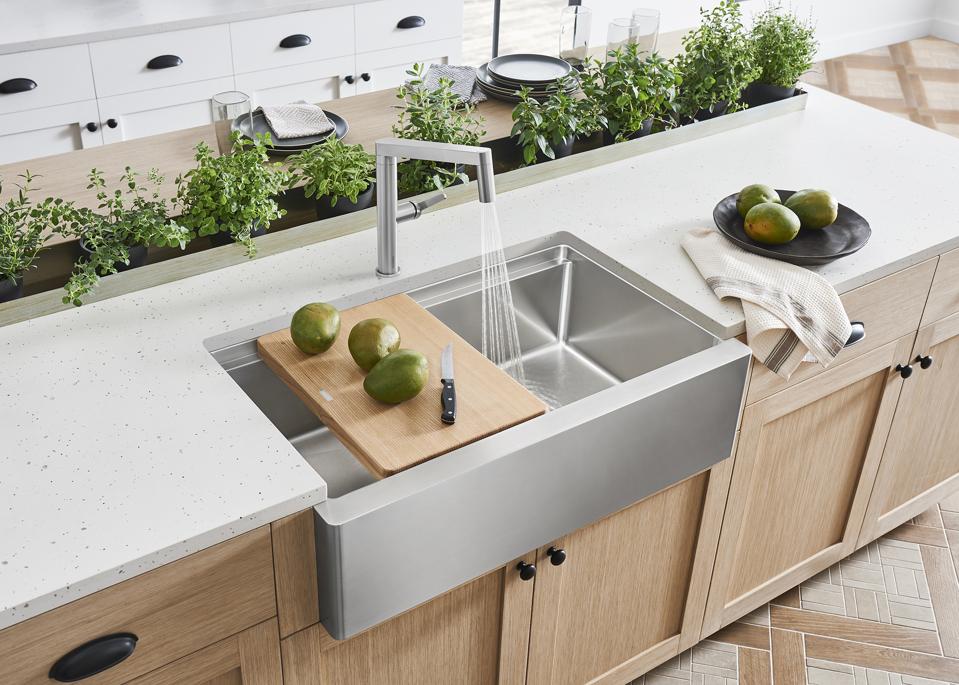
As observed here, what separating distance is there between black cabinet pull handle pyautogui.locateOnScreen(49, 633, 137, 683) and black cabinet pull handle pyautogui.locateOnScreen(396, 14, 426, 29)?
3.19 metres

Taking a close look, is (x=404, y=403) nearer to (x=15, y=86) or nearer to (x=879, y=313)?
(x=879, y=313)

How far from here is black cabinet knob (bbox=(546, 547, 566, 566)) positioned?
1535 millimetres

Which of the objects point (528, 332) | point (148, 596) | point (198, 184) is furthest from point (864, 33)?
point (148, 596)

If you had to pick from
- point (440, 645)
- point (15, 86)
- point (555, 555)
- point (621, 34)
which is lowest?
point (440, 645)

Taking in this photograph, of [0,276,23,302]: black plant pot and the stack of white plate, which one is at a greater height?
the stack of white plate

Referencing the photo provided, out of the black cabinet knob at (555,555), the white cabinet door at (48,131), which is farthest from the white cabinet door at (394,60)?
the black cabinet knob at (555,555)

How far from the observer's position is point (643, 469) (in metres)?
1.53

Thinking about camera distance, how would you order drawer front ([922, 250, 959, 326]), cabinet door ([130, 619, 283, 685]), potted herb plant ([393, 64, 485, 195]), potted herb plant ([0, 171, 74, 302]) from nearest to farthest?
cabinet door ([130, 619, 283, 685]) → potted herb plant ([0, 171, 74, 302]) → potted herb plant ([393, 64, 485, 195]) → drawer front ([922, 250, 959, 326])

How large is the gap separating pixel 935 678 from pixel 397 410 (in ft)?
4.96

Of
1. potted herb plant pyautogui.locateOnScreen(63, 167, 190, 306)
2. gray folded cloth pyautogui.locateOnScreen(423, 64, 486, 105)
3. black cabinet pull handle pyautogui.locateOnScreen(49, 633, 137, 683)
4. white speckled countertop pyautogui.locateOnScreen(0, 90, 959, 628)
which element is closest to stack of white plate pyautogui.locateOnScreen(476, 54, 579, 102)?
gray folded cloth pyautogui.locateOnScreen(423, 64, 486, 105)

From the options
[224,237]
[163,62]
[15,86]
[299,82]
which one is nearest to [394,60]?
[299,82]

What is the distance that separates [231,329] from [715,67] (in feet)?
4.10

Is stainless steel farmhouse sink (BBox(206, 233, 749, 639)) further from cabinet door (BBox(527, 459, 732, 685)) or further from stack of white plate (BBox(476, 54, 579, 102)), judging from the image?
stack of white plate (BBox(476, 54, 579, 102))

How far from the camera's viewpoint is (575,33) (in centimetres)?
228
